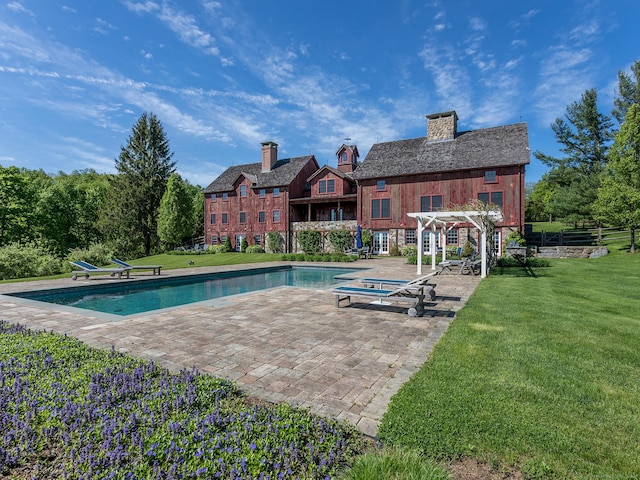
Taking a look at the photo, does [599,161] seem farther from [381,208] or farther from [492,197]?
[381,208]

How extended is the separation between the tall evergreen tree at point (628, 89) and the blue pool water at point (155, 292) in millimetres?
31079

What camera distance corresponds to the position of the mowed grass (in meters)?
2.47

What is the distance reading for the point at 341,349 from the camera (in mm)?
5043

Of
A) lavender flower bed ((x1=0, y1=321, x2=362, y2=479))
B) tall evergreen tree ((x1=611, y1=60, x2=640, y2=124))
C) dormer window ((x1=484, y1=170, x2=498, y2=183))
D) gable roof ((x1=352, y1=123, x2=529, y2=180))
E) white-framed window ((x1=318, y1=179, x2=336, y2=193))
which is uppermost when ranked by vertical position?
tall evergreen tree ((x1=611, y1=60, x2=640, y2=124))

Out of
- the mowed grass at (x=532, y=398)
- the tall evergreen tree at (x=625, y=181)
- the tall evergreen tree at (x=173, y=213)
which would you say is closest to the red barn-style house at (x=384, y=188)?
the tall evergreen tree at (x=173, y=213)

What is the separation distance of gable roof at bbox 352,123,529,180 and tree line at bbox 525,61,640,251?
5.47 metres

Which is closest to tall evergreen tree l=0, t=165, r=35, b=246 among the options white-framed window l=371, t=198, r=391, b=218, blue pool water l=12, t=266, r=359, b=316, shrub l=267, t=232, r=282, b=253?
shrub l=267, t=232, r=282, b=253

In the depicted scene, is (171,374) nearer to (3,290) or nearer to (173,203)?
(3,290)

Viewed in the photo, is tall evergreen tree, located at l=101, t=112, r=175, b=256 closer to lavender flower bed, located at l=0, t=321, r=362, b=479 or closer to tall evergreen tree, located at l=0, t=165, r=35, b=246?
tall evergreen tree, located at l=0, t=165, r=35, b=246

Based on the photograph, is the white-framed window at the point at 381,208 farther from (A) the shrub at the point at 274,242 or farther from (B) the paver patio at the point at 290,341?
(B) the paver patio at the point at 290,341

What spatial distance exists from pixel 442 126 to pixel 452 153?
3452mm

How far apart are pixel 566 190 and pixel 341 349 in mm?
33434

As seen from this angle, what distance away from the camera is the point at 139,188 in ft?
132

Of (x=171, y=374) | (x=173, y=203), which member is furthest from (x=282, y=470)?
(x=173, y=203)
